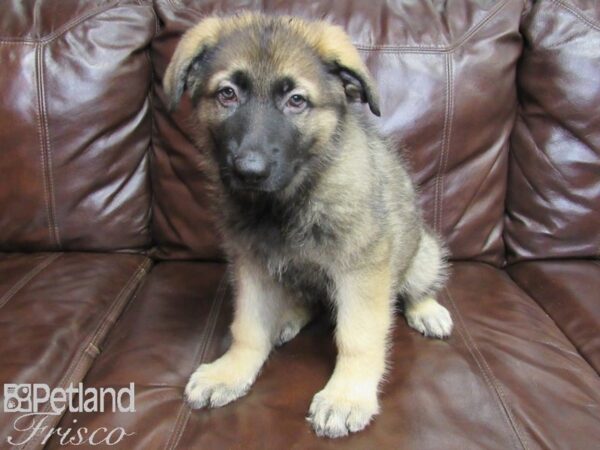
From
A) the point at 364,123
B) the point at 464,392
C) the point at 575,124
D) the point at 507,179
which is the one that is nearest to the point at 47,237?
the point at 364,123

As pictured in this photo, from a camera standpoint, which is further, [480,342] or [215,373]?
[480,342]

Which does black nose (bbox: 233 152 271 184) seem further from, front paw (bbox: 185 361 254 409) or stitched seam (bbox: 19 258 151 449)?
stitched seam (bbox: 19 258 151 449)

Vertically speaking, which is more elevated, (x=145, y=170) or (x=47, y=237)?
(x=145, y=170)

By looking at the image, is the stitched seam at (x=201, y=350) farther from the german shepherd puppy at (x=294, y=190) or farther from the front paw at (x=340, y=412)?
the front paw at (x=340, y=412)

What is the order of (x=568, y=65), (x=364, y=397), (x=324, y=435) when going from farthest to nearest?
(x=568, y=65) → (x=364, y=397) → (x=324, y=435)

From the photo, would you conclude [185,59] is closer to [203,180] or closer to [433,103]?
[203,180]

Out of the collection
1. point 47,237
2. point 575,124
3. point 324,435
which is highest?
point 575,124

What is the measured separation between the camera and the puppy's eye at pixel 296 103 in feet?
4.91

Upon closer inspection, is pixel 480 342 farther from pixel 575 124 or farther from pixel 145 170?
pixel 145 170

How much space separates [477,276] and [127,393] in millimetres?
1424

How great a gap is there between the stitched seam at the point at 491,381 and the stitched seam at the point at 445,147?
1.67 ft

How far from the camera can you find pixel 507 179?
7.83 ft

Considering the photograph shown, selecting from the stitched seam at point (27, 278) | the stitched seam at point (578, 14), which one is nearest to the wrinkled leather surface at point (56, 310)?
the stitched seam at point (27, 278)

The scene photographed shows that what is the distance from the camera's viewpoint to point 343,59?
60.8 inches
